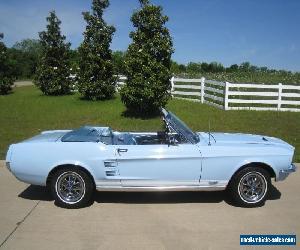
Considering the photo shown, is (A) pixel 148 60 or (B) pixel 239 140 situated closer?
(B) pixel 239 140

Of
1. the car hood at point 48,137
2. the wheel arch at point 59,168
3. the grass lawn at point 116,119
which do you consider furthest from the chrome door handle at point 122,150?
the grass lawn at point 116,119

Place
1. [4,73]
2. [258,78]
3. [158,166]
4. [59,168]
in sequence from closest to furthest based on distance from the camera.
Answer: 1. [158,166]
2. [59,168]
3. [4,73]
4. [258,78]

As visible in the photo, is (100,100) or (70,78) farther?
(70,78)

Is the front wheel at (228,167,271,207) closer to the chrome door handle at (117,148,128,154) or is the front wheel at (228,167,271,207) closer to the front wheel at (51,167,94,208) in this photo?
the chrome door handle at (117,148,128,154)

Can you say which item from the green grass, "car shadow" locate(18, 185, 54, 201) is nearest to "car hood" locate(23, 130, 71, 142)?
"car shadow" locate(18, 185, 54, 201)

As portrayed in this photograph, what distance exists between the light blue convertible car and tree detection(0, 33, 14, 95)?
19.2m

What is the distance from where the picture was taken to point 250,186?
18.6 ft

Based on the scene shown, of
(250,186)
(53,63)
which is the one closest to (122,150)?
(250,186)

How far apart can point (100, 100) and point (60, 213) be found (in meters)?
12.7

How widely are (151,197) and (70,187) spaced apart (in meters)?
1.26

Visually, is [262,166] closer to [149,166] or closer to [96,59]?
[149,166]

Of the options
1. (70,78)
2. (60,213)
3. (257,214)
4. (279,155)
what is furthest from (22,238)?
(70,78)

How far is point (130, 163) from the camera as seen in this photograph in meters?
5.52

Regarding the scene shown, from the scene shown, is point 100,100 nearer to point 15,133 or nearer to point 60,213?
point 15,133
